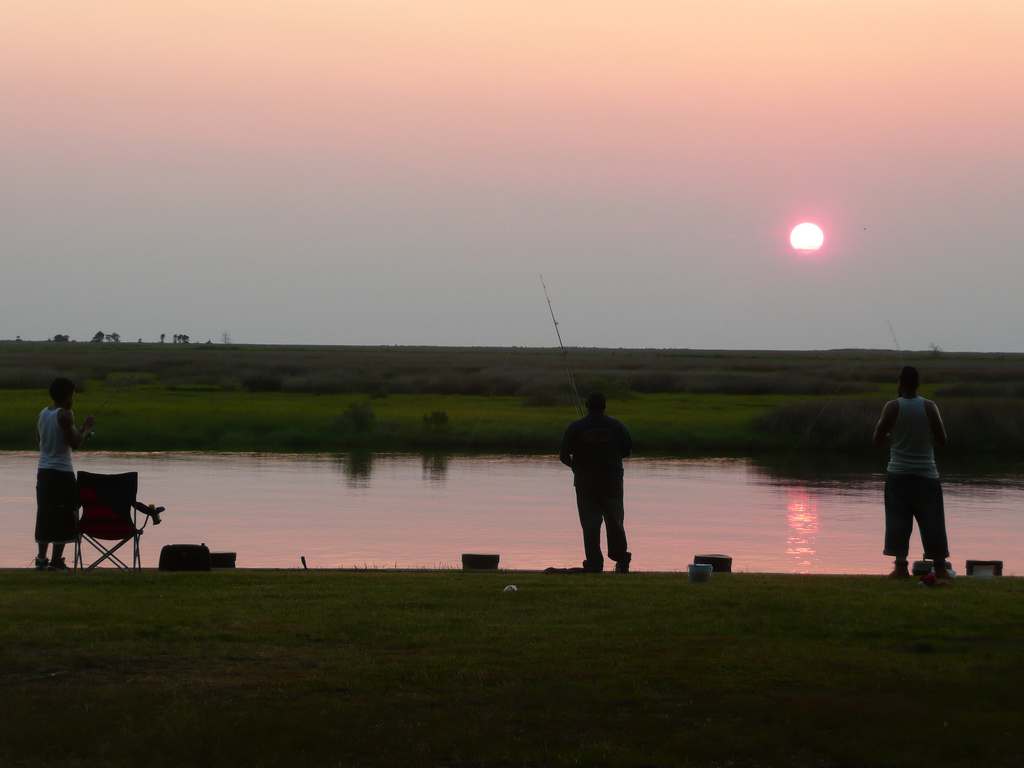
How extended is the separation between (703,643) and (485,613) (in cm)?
145

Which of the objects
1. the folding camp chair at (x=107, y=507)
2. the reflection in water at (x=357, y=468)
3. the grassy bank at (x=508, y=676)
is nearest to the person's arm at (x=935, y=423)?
the grassy bank at (x=508, y=676)

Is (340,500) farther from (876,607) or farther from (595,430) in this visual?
(876,607)

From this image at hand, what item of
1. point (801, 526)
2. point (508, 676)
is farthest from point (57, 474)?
point (801, 526)

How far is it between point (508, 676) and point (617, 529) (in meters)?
5.11

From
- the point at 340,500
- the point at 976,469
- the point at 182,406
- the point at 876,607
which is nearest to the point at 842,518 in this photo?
the point at 340,500

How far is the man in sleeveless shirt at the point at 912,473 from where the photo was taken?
34.6 feet

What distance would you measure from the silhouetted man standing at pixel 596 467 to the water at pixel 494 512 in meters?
5.32

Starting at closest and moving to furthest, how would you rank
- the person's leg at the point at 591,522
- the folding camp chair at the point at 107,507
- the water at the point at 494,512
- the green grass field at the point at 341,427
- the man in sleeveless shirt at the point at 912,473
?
the man in sleeveless shirt at the point at 912,473
the folding camp chair at the point at 107,507
the person's leg at the point at 591,522
the water at the point at 494,512
the green grass field at the point at 341,427

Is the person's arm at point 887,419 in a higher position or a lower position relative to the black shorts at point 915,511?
higher

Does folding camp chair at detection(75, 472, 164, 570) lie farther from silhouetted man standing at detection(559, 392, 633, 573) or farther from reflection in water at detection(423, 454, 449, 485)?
reflection in water at detection(423, 454, 449, 485)

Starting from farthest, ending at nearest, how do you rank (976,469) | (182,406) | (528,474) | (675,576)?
1. (182,406)
2. (976,469)
3. (528,474)
4. (675,576)

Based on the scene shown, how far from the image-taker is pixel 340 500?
26094mm

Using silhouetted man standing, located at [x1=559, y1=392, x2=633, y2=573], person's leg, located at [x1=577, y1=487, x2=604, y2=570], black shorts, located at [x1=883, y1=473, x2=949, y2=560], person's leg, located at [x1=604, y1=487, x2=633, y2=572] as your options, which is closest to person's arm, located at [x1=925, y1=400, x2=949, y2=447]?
black shorts, located at [x1=883, y1=473, x2=949, y2=560]

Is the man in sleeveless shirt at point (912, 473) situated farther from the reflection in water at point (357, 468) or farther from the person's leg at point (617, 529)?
the reflection in water at point (357, 468)
